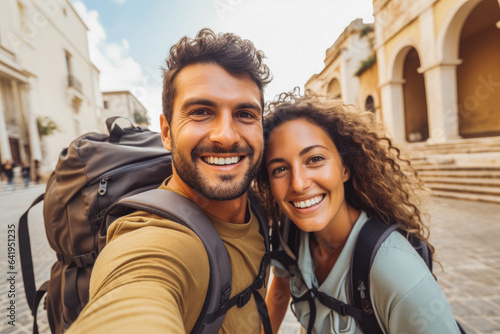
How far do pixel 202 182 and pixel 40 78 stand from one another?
2426 centimetres

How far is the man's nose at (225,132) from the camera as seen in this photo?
3.76ft

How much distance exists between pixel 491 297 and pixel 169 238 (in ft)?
10.2

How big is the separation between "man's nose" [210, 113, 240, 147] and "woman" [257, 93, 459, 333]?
335 mm

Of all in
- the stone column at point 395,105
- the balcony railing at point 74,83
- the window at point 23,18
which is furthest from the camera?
the balcony railing at point 74,83

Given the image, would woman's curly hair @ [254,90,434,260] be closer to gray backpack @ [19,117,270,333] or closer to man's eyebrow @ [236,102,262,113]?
man's eyebrow @ [236,102,262,113]

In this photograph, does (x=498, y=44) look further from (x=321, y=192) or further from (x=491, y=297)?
(x=321, y=192)

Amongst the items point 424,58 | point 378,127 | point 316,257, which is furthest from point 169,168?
point 424,58

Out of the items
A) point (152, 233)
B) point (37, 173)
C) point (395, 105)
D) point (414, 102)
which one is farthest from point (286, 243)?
point (37, 173)

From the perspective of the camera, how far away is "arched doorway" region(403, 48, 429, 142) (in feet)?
39.4

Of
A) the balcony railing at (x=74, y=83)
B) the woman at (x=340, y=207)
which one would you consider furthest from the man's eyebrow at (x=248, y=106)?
the balcony railing at (x=74, y=83)

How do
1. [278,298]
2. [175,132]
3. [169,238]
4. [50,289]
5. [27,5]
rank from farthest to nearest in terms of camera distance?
[27,5] → [278,298] → [50,289] → [175,132] → [169,238]

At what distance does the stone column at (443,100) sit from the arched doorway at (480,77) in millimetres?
3125

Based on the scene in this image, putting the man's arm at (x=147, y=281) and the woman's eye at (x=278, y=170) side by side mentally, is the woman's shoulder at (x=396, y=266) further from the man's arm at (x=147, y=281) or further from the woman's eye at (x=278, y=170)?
the man's arm at (x=147, y=281)

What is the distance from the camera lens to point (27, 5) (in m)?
15.9
